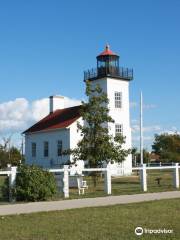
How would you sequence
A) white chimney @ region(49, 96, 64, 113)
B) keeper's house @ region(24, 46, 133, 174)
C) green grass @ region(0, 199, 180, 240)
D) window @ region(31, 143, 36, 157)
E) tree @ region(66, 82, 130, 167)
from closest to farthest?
green grass @ region(0, 199, 180, 240)
tree @ region(66, 82, 130, 167)
keeper's house @ region(24, 46, 133, 174)
window @ region(31, 143, 36, 157)
white chimney @ region(49, 96, 64, 113)

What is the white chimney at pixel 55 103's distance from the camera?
51969 millimetres

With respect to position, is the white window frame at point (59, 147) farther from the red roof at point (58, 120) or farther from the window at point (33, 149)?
the window at point (33, 149)

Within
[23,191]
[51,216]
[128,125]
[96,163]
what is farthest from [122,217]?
[128,125]

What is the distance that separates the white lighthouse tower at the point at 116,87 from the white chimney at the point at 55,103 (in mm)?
7503

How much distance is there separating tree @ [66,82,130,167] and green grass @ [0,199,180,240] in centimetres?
1039

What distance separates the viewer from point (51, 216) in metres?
12.4

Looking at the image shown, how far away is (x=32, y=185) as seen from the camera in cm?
1661

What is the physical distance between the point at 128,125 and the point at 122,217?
33.2 metres

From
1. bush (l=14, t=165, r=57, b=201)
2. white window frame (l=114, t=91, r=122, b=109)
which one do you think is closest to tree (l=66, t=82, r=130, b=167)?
bush (l=14, t=165, r=57, b=201)

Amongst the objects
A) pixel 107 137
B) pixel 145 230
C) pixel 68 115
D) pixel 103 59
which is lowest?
pixel 145 230

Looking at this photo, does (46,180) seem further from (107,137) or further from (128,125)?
(128,125)

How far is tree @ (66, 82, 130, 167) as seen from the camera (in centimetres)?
2466
